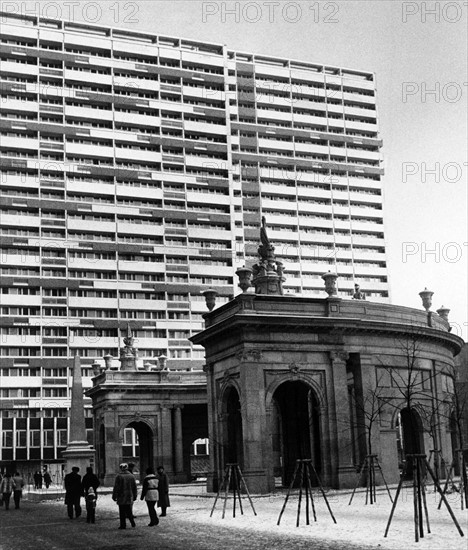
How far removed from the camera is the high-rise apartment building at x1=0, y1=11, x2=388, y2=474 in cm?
11081

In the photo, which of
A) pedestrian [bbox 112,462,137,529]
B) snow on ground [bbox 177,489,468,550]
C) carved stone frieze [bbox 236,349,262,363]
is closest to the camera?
snow on ground [bbox 177,489,468,550]

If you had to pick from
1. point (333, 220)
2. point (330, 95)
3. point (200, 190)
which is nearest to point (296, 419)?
point (200, 190)

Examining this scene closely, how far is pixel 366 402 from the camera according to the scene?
43.5 meters

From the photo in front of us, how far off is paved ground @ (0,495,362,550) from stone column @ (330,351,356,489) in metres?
10.8

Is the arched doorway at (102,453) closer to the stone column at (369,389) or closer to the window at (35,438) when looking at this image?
the stone column at (369,389)

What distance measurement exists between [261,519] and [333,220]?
113 m

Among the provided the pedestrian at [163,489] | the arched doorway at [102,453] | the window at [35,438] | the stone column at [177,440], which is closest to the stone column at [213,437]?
the pedestrian at [163,489]

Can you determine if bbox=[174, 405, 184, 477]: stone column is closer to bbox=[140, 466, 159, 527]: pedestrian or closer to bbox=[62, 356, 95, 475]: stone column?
bbox=[62, 356, 95, 475]: stone column

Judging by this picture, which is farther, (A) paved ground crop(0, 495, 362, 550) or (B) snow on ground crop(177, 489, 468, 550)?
(A) paved ground crop(0, 495, 362, 550)

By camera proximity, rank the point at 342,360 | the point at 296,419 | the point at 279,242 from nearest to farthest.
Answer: the point at 342,360
the point at 296,419
the point at 279,242

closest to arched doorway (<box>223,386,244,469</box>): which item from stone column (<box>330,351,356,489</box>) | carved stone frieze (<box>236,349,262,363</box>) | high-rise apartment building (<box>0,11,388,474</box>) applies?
carved stone frieze (<box>236,349,262,363</box>)

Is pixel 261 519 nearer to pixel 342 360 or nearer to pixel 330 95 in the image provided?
pixel 342 360

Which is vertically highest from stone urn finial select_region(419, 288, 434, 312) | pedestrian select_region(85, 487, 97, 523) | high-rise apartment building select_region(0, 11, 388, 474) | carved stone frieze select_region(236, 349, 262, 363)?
high-rise apartment building select_region(0, 11, 388, 474)

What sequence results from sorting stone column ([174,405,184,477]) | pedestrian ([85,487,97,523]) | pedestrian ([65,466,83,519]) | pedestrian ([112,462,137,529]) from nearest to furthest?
1. pedestrian ([112,462,137,529])
2. pedestrian ([85,487,97,523])
3. pedestrian ([65,466,83,519])
4. stone column ([174,405,184,477])
